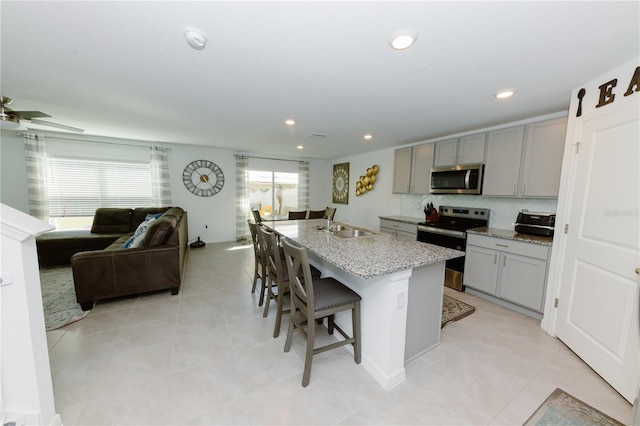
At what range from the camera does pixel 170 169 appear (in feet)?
16.7

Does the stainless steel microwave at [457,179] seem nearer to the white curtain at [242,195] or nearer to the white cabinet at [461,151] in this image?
the white cabinet at [461,151]

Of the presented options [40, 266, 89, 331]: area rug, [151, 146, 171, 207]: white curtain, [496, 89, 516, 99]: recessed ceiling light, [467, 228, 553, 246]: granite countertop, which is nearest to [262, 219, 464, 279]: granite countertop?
[467, 228, 553, 246]: granite countertop

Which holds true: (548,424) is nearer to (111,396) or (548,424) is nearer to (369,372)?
(369,372)

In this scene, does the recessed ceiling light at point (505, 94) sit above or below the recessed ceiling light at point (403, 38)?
above

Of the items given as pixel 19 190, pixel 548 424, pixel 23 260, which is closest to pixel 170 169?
pixel 19 190

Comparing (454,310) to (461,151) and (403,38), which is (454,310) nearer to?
(461,151)

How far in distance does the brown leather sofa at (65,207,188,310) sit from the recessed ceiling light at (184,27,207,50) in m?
2.15

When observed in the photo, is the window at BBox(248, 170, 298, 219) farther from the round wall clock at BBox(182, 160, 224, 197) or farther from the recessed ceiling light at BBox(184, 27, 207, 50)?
the recessed ceiling light at BBox(184, 27, 207, 50)

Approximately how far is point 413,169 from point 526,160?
1590 mm

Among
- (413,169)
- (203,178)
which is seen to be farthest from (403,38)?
(203,178)

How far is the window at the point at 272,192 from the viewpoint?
6059mm

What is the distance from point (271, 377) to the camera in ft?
5.55

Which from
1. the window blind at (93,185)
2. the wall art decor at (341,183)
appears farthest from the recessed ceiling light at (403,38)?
the window blind at (93,185)

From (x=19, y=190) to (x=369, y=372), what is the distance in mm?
6312
